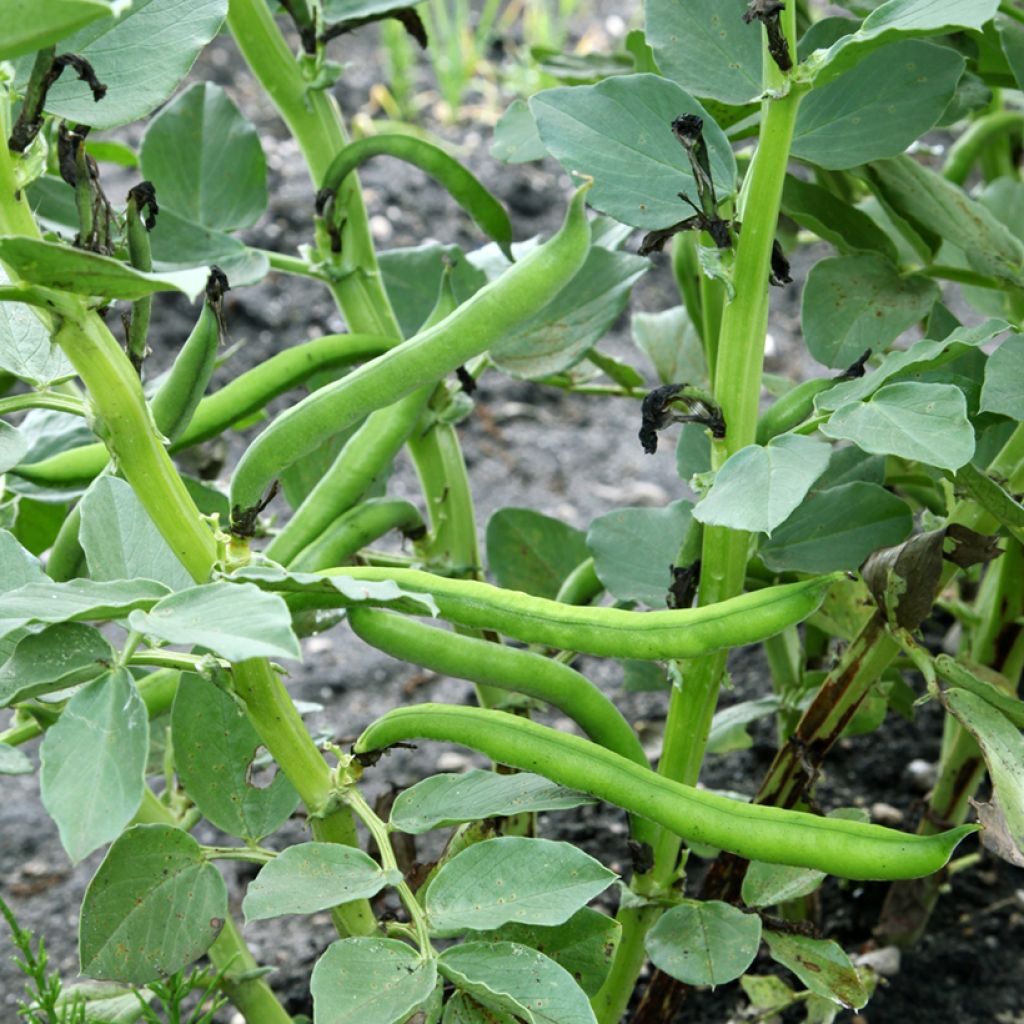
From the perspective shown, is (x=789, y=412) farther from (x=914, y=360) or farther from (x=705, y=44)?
(x=705, y=44)

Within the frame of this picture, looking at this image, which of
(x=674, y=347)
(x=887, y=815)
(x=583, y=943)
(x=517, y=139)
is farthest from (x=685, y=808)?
(x=887, y=815)

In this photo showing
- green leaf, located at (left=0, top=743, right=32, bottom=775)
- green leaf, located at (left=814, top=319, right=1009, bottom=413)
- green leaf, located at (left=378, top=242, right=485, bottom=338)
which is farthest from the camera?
green leaf, located at (left=378, top=242, right=485, bottom=338)

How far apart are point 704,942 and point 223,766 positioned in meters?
0.37

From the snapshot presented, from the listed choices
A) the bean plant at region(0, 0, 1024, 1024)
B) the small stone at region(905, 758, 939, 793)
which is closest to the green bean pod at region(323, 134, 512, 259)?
the bean plant at region(0, 0, 1024, 1024)

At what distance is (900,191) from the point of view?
3.32 feet

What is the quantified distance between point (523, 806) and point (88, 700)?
0.88 ft

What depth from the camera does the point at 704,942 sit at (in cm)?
91

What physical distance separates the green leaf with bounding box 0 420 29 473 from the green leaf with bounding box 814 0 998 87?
54 centimetres

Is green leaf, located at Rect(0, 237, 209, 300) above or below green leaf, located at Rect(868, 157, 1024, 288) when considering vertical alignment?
above

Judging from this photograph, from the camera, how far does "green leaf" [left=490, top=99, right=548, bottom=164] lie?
1.03 metres

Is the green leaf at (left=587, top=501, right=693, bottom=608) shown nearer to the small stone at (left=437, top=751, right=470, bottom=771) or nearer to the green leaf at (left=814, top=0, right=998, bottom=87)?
the green leaf at (left=814, top=0, right=998, bottom=87)

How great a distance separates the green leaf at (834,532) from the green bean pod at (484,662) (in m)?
0.18

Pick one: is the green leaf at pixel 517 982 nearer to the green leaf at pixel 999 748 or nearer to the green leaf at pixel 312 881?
the green leaf at pixel 312 881

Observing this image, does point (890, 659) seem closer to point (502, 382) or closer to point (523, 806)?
point (523, 806)
